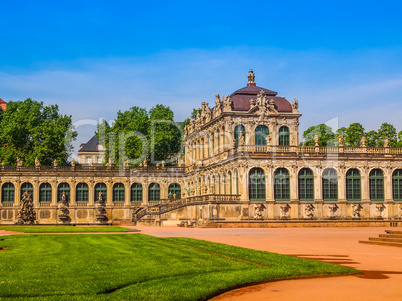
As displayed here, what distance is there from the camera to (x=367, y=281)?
598 inches

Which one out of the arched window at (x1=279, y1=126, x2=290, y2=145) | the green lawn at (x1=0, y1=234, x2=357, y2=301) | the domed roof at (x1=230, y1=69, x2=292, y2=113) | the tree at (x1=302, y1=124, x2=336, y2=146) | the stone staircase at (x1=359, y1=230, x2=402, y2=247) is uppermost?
the domed roof at (x1=230, y1=69, x2=292, y2=113)

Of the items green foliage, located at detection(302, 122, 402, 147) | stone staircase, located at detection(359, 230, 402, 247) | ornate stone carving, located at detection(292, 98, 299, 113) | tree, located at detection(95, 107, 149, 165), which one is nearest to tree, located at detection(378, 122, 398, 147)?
green foliage, located at detection(302, 122, 402, 147)

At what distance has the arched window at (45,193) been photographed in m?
77.5

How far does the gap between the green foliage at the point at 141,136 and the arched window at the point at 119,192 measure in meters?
6.68

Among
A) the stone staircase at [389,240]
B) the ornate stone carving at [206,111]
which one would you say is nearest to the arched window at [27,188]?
the ornate stone carving at [206,111]

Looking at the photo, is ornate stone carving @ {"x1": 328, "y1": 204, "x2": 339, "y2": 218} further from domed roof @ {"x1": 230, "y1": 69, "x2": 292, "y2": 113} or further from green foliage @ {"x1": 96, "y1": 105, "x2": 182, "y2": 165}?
green foliage @ {"x1": 96, "y1": 105, "x2": 182, "y2": 165}

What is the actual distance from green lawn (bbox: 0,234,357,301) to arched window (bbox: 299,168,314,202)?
38417mm

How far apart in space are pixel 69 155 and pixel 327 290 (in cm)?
8036

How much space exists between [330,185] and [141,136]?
35218 millimetres

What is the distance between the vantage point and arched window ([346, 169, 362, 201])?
6194cm

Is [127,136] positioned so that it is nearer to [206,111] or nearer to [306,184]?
[206,111]

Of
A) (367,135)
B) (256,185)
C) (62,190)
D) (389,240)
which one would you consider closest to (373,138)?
(367,135)

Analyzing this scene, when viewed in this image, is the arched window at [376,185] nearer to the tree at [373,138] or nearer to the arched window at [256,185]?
the arched window at [256,185]

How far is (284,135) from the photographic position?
6844cm
